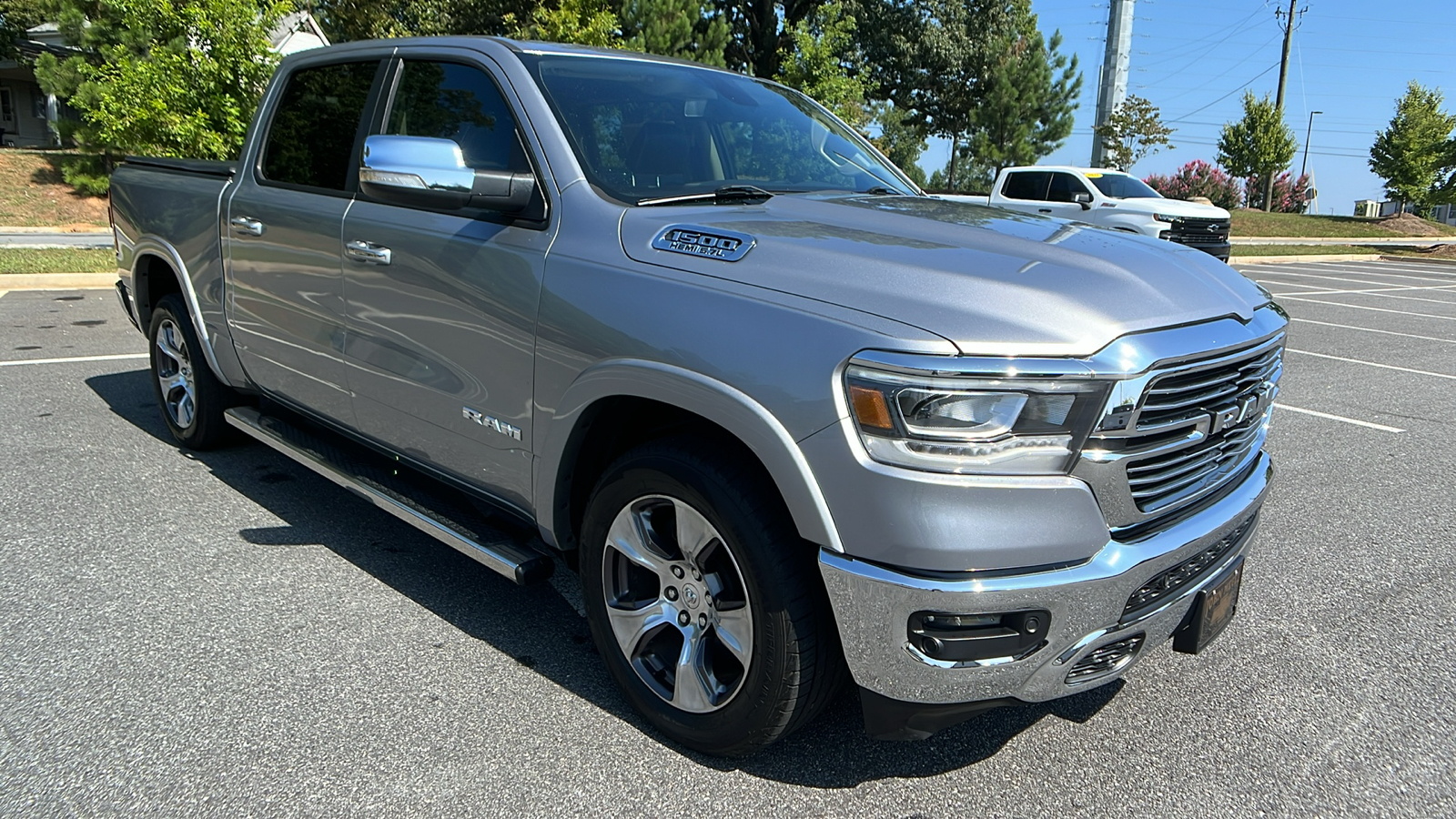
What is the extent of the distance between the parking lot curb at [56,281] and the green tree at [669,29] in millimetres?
9587

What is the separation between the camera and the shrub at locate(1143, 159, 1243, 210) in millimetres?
40106

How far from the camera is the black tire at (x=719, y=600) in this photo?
94.5 inches

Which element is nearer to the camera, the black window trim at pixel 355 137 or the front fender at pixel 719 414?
the front fender at pixel 719 414

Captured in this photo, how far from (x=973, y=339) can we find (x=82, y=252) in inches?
563

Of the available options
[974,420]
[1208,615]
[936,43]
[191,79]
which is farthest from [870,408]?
[936,43]

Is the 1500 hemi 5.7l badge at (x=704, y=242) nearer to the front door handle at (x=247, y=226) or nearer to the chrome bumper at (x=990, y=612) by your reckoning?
the chrome bumper at (x=990, y=612)

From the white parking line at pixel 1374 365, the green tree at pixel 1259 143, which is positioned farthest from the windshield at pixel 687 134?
the green tree at pixel 1259 143

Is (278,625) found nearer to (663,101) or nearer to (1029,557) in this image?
(663,101)

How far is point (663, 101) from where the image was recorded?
347cm

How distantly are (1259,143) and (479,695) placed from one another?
43.4 m

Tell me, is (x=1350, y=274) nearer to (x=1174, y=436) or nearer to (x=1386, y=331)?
(x=1386, y=331)

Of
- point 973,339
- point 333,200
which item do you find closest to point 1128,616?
point 973,339

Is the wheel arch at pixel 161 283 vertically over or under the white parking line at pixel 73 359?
over

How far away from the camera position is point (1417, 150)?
4084cm
